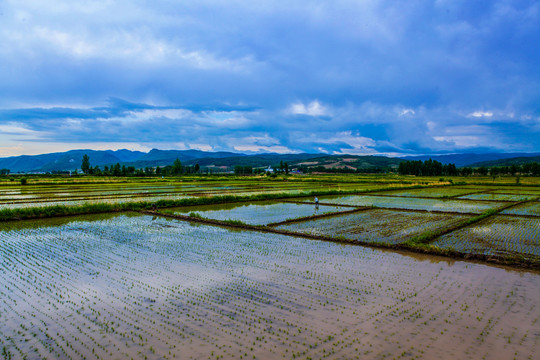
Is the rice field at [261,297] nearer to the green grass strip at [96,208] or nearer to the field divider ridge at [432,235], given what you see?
the field divider ridge at [432,235]

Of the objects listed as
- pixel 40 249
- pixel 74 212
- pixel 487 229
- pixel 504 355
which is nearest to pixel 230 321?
pixel 504 355

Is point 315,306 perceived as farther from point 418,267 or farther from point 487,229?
point 487,229

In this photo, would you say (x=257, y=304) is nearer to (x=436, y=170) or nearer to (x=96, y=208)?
(x=96, y=208)

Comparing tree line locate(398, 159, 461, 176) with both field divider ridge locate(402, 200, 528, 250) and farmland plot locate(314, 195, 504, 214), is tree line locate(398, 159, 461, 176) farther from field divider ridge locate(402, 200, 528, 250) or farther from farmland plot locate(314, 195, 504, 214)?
field divider ridge locate(402, 200, 528, 250)

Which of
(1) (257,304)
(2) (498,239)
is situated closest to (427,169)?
(2) (498,239)

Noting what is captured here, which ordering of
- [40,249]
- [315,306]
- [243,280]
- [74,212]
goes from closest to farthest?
1. [315,306]
2. [243,280]
3. [40,249]
4. [74,212]

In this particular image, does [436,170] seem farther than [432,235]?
Yes
